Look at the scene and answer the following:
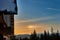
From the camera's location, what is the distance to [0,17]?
5.84 metres

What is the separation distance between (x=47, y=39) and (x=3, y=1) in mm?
8648

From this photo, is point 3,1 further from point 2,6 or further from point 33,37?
point 33,37

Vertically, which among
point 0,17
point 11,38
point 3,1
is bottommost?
point 11,38

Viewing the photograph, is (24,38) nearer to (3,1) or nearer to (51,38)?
(51,38)

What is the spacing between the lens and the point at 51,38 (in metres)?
13.0

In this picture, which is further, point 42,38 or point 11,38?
point 11,38

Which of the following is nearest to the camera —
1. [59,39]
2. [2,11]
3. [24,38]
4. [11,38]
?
[2,11]

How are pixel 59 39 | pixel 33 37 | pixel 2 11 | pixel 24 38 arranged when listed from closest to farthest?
1. pixel 2 11
2. pixel 59 39
3. pixel 24 38
4. pixel 33 37

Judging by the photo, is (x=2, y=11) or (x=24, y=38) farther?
(x=24, y=38)

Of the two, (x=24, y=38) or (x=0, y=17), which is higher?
(x=0, y=17)

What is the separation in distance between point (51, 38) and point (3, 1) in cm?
787

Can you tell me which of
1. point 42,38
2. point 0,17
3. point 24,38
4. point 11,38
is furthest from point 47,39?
point 0,17

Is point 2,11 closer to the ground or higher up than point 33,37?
higher up

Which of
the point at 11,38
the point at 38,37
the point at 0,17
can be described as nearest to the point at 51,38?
the point at 38,37
